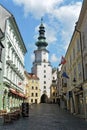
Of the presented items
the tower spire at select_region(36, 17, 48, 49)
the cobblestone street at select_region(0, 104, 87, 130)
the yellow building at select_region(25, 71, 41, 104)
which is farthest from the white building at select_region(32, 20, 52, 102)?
the cobblestone street at select_region(0, 104, 87, 130)

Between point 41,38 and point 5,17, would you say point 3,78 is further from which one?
point 41,38

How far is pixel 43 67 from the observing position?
118 m

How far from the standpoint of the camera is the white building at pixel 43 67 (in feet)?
389

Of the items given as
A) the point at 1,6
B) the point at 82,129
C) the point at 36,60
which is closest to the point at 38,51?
the point at 36,60

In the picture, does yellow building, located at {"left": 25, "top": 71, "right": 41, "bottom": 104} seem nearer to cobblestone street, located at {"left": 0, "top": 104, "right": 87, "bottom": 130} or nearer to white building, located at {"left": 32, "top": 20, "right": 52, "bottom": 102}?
white building, located at {"left": 32, "top": 20, "right": 52, "bottom": 102}

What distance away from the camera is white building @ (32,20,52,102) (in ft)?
389

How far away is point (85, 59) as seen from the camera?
21.8 m

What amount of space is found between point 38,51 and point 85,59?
98.8m

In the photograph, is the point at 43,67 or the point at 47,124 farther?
the point at 43,67

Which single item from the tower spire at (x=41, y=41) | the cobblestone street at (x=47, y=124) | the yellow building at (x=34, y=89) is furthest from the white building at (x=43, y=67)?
the cobblestone street at (x=47, y=124)

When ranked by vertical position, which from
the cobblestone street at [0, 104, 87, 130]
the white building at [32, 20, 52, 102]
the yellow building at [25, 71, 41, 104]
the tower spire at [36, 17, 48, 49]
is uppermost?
the tower spire at [36, 17, 48, 49]

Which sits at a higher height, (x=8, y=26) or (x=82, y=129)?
(x=8, y=26)

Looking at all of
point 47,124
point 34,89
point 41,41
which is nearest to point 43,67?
point 34,89

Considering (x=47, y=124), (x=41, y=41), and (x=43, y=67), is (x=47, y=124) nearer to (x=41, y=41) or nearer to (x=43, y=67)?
(x=43, y=67)
